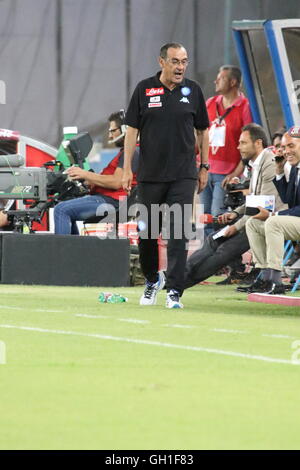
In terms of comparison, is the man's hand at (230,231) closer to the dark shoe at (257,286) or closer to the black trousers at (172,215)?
the dark shoe at (257,286)

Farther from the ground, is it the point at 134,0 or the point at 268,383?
the point at 134,0

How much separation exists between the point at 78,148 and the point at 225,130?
61.8 inches

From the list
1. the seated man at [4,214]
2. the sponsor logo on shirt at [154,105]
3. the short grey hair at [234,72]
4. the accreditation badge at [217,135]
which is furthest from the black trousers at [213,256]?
the seated man at [4,214]

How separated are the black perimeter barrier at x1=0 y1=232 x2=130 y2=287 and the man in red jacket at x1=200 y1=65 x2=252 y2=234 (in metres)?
1.57

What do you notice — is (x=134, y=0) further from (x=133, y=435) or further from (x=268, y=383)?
(x=133, y=435)

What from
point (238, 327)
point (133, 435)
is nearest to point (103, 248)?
point (238, 327)

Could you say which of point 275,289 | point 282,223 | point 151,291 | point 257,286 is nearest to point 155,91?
point 151,291

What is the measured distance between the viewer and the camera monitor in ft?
46.4

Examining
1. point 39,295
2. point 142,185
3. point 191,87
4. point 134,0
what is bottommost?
point 39,295

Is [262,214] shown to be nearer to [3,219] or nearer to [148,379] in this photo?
[3,219]

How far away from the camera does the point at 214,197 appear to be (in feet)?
45.6

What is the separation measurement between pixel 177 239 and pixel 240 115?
15.7 feet

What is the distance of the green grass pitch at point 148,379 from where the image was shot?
4527mm

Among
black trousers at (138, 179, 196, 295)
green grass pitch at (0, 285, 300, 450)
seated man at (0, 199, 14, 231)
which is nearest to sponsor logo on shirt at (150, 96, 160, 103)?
black trousers at (138, 179, 196, 295)
